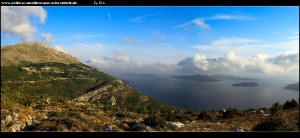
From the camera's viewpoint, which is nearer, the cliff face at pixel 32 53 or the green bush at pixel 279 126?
the green bush at pixel 279 126

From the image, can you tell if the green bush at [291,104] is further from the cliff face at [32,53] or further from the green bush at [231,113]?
the cliff face at [32,53]

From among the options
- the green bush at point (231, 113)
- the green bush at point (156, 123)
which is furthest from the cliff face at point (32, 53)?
the green bush at point (156, 123)

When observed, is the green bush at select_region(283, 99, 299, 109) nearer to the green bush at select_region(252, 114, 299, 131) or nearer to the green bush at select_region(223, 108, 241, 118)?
the green bush at select_region(223, 108, 241, 118)

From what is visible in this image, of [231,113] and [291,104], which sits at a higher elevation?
[291,104]

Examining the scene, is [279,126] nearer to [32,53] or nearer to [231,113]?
[231,113]

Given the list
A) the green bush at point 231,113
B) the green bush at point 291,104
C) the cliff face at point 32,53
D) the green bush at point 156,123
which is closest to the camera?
the green bush at point 156,123

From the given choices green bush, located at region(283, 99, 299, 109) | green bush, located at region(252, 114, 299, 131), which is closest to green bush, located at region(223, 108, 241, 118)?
green bush, located at region(283, 99, 299, 109)

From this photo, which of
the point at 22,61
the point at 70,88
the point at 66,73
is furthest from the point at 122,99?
the point at 22,61

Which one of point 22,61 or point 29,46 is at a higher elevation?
point 29,46

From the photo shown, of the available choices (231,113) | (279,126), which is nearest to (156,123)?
(279,126)
